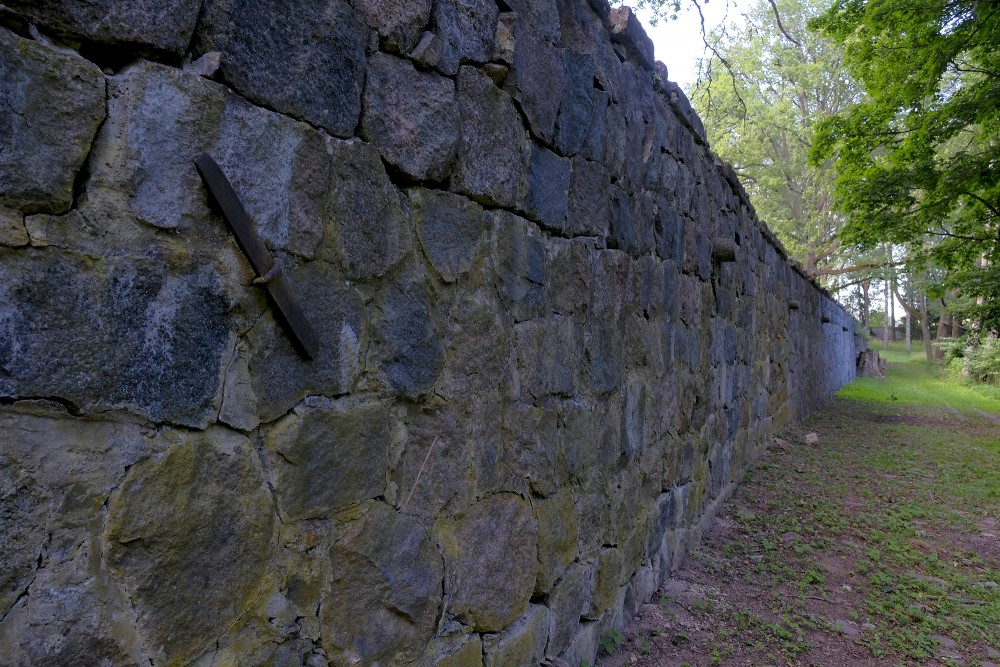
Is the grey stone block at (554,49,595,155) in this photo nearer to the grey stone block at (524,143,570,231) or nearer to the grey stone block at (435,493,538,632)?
the grey stone block at (524,143,570,231)

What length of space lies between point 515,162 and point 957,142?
1759 centimetres

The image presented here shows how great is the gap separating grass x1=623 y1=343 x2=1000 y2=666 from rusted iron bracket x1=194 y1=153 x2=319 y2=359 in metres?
2.13

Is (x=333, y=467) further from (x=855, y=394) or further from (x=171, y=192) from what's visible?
(x=855, y=394)

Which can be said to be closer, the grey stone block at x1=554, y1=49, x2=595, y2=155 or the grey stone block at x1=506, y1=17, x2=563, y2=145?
the grey stone block at x1=506, y1=17, x2=563, y2=145

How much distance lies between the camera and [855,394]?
48.4 ft

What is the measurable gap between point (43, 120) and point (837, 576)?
421 centimetres

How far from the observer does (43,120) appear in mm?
967

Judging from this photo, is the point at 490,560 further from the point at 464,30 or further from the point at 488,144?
the point at 464,30

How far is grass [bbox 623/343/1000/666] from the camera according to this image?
3020mm

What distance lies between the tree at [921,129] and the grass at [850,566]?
264cm

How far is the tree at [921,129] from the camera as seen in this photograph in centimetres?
686

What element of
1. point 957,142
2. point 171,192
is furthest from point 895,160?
point 957,142

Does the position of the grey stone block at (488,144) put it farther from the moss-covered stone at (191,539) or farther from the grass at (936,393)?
the grass at (936,393)

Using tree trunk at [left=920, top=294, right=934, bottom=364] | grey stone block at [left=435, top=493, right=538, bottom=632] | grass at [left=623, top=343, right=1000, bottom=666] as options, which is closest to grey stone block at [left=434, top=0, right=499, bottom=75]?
grey stone block at [left=435, top=493, right=538, bottom=632]
